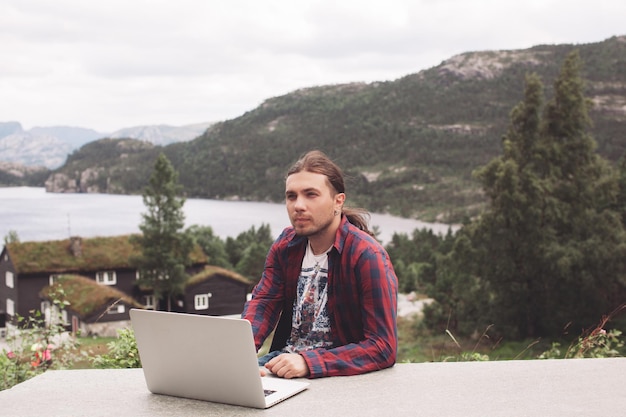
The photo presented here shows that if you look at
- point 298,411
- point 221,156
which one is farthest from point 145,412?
point 221,156

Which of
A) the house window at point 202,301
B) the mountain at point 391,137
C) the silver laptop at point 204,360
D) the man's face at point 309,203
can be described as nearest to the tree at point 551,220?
the man's face at point 309,203

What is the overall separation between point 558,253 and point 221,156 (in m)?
105

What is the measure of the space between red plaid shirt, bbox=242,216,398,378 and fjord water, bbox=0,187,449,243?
187 feet

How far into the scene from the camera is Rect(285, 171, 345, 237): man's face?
3.16 m

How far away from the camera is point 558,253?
20.5 meters

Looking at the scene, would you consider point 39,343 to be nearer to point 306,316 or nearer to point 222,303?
point 306,316

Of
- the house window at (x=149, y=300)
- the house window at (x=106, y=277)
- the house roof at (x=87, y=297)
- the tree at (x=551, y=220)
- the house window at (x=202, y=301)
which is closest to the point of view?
the tree at (x=551, y=220)

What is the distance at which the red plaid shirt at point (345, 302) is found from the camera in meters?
2.99

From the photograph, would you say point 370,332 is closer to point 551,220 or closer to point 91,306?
point 551,220

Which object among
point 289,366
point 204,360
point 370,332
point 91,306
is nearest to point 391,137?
point 91,306

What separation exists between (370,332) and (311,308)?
0.36 meters

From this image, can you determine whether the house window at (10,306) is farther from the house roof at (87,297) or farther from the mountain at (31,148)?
the mountain at (31,148)

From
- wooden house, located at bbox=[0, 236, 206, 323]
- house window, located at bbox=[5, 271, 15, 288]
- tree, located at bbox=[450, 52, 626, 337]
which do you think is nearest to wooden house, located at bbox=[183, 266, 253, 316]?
wooden house, located at bbox=[0, 236, 206, 323]

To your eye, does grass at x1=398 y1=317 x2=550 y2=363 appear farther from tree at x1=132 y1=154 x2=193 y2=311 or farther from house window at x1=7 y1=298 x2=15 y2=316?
house window at x1=7 y1=298 x2=15 y2=316
